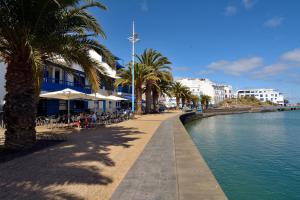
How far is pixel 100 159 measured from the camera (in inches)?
312

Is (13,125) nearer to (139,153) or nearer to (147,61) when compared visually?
(139,153)

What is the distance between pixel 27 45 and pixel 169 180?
6393 millimetres

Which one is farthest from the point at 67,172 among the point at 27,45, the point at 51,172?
the point at 27,45

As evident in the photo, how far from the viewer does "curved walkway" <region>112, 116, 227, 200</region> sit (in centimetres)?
480

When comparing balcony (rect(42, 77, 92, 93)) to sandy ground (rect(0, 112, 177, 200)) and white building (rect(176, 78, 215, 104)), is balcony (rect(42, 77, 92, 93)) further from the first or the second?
white building (rect(176, 78, 215, 104))

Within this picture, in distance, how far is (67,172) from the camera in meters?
6.41

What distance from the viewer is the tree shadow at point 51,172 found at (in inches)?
196

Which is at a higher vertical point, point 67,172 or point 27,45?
point 27,45

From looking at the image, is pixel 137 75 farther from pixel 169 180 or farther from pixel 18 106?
pixel 169 180

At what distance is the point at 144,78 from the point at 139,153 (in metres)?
27.0

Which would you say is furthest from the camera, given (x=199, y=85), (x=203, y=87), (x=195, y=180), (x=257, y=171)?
(x=203, y=87)

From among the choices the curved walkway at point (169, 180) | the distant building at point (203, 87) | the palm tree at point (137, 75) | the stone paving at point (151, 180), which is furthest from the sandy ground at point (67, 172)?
the distant building at point (203, 87)

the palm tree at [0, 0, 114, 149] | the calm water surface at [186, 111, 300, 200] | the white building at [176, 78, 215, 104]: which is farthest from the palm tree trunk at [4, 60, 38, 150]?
the white building at [176, 78, 215, 104]

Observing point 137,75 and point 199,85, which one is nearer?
point 137,75
